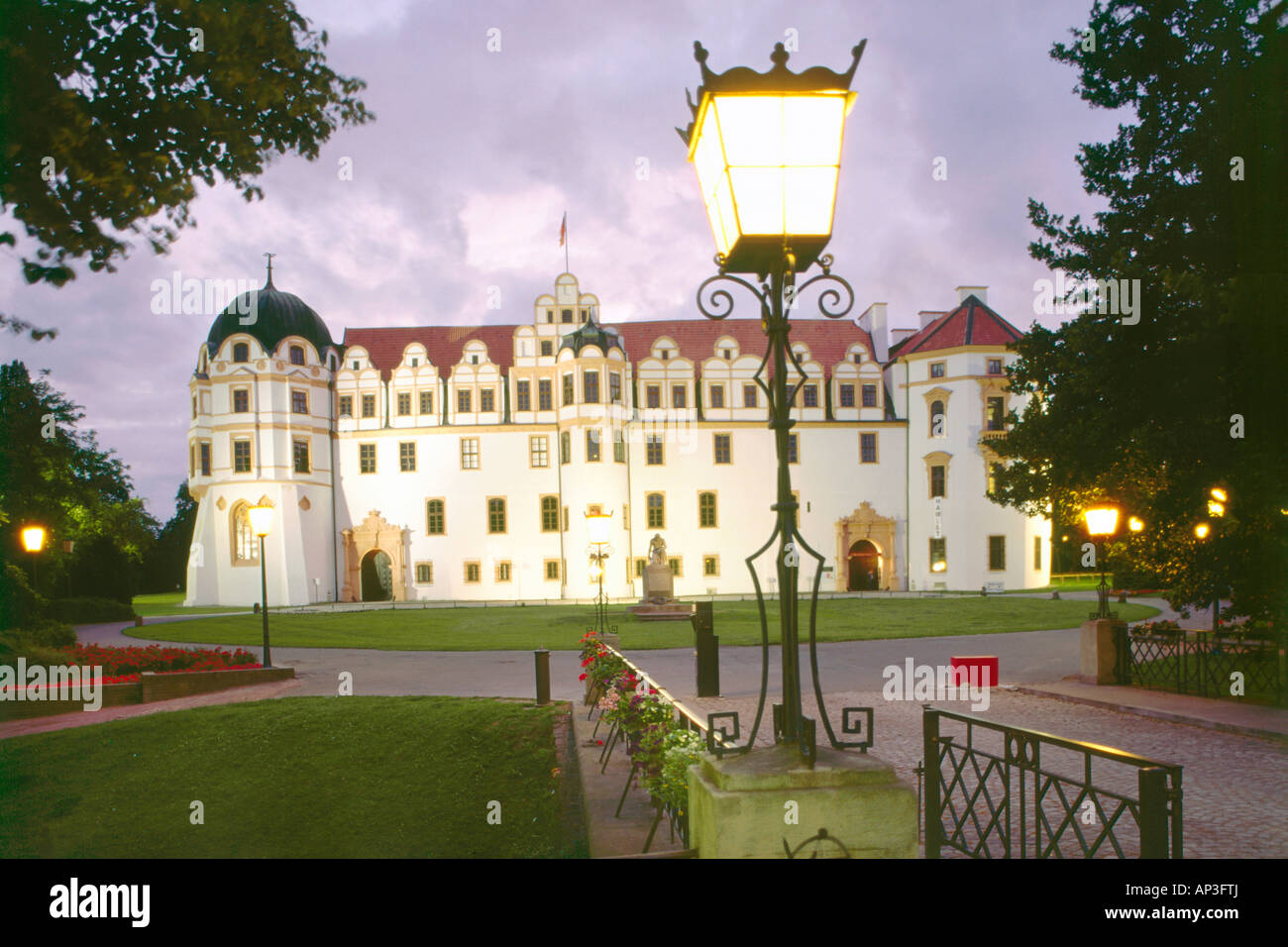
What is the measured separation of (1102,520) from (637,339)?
37366 millimetres

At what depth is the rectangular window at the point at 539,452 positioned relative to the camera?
45375 millimetres

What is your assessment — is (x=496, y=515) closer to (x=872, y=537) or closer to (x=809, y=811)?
(x=872, y=537)

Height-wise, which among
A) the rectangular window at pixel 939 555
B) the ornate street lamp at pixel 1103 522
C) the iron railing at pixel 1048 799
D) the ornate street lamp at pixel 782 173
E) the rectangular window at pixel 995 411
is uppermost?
the rectangular window at pixel 995 411

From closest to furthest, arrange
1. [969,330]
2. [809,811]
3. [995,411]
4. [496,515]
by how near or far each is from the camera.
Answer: [809,811] → [995,411] → [969,330] → [496,515]

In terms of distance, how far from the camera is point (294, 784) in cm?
1013

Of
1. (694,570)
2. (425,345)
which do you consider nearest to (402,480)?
(425,345)

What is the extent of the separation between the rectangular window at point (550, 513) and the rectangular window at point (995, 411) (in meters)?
22.2

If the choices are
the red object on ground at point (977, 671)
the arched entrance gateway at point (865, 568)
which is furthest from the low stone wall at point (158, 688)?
the arched entrance gateway at point (865, 568)

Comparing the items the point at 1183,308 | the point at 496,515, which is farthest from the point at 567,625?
the point at 1183,308

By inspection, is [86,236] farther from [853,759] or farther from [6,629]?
[6,629]

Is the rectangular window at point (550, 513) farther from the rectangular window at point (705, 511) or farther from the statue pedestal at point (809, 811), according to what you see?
the statue pedestal at point (809, 811)

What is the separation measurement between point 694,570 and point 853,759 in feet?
140

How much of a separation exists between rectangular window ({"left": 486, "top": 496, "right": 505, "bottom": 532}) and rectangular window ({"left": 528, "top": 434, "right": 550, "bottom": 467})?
8.19ft

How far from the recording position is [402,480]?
150ft
